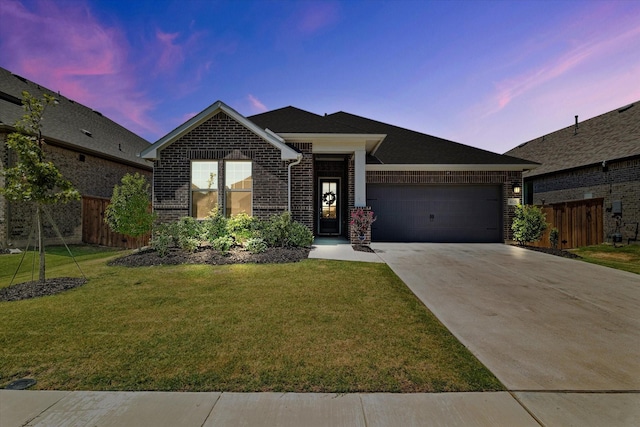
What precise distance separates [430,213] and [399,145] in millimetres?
3844

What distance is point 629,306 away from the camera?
4980 mm

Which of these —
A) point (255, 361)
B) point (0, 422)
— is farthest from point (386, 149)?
point (0, 422)

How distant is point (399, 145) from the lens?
14953 millimetres

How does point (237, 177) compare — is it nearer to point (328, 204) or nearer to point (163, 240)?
point (163, 240)

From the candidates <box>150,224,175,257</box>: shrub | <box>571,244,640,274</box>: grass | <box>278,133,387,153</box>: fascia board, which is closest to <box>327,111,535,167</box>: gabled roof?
<box>278,133,387,153</box>: fascia board

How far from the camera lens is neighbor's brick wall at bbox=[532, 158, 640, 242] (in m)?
13.1

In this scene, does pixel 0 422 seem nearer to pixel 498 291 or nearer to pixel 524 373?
pixel 524 373

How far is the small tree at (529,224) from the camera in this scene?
1173 cm

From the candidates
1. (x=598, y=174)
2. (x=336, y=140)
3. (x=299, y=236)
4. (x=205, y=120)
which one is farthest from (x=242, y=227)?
(x=598, y=174)

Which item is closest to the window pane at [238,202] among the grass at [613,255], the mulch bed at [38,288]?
the mulch bed at [38,288]

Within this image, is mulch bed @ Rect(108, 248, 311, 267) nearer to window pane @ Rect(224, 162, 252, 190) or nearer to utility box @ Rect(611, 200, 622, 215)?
window pane @ Rect(224, 162, 252, 190)

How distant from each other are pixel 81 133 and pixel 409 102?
53.9 feet

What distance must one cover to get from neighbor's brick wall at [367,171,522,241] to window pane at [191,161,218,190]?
6533 mm

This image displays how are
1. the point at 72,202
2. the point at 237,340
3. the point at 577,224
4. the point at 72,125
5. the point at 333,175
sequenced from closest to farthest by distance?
the point at 237,340 → the point at 72,202 → the point at 577,224 → the point at 333,175 → the point at 72,125
